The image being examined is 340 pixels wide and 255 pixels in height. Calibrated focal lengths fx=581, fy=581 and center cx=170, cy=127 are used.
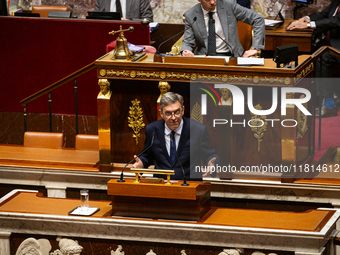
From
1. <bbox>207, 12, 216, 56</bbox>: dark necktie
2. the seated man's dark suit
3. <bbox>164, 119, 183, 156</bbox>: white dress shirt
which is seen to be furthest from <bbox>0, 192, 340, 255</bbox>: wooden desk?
the seated man's dark suit

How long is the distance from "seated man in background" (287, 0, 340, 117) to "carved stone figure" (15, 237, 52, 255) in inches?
147

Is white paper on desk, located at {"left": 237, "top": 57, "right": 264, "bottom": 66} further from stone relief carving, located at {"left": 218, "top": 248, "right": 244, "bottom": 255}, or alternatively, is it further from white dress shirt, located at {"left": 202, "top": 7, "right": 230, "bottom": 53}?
stone relief carving, located at {"left": 218, "top": 248, "right": 244, "bottom": 255}

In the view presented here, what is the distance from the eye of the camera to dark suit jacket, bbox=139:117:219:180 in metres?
4.16

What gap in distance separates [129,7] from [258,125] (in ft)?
11.2

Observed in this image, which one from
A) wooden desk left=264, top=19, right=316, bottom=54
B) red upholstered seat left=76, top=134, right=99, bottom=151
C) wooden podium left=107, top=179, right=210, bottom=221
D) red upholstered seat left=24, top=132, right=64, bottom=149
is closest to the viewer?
wooden podium left=107, top=179, right=210, bottom=221

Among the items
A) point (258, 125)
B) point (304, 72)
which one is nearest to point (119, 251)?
point (258, 125)

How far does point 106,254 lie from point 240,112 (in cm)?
166

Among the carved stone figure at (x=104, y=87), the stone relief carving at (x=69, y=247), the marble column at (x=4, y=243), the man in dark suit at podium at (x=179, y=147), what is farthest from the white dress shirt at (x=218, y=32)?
the marble column at (x=4, y=243)

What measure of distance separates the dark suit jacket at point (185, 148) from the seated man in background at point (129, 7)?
3.58m

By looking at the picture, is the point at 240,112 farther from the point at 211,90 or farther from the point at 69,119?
the point at 69,119

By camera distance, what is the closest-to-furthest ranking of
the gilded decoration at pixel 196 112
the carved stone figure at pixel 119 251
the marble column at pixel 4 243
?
the carved stone figure at pixel 119 251, the marble column at pixel 4 243, the gilded decoration at pixel 196 112

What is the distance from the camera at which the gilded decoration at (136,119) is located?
490cm

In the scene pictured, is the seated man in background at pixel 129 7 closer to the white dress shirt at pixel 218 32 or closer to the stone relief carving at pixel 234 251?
the white dress shirt at pixel 218 32

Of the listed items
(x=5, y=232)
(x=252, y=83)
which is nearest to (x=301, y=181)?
(x=252, y=83)
